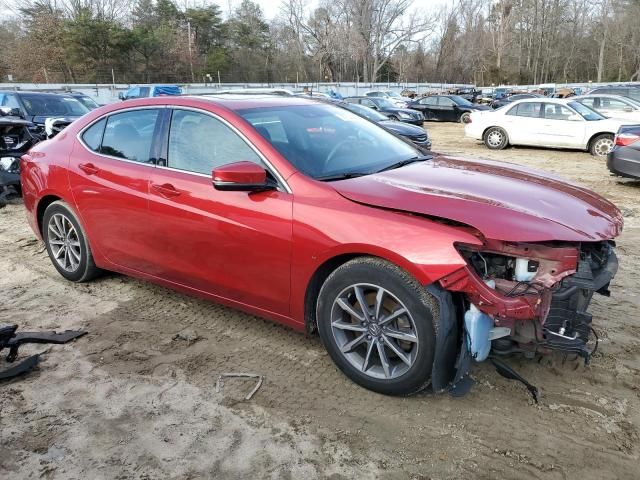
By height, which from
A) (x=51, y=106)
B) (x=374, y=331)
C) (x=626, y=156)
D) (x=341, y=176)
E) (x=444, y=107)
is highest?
(x=51, y=106)

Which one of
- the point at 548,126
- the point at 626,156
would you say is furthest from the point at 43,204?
the point at 548,126

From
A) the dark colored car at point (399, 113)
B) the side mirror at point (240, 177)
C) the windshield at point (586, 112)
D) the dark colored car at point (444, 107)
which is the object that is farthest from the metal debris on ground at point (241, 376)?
the dark colored car at point (444, 107)

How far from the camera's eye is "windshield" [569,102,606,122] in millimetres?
13352

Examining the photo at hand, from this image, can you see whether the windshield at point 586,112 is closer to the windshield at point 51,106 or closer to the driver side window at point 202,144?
the windshield at point 51,106

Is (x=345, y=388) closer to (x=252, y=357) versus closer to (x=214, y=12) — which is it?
(x=252, y=357)

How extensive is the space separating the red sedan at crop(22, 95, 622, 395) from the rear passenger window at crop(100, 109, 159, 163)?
0.04 ft

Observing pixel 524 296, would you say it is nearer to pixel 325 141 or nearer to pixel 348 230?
pixel 348 230

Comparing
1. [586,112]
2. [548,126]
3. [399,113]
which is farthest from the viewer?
[399,113]

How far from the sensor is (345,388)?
3.03 meters

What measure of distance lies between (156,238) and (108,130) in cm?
113

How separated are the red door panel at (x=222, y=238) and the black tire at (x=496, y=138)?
13.1m

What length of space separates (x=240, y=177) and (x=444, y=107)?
25.4m

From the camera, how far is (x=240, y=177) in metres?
3.01

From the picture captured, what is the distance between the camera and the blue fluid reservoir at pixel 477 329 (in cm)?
260
